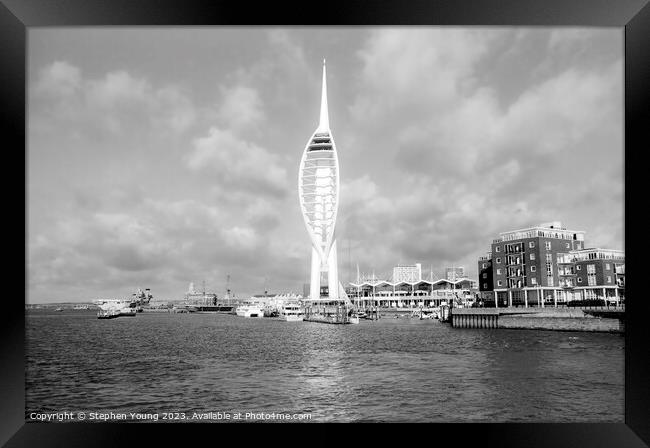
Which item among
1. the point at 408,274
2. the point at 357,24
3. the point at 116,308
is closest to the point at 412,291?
the point at 408,274

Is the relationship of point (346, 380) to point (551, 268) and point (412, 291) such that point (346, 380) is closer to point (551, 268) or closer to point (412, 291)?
point (551, 268)

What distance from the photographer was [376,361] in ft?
51.5

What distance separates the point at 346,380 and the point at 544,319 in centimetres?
1924

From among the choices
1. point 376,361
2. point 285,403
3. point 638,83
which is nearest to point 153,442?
point 285,403

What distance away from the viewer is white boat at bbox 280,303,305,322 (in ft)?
149

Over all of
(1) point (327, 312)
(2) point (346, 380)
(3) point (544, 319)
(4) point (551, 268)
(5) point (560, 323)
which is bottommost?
(1) point (327, 312)

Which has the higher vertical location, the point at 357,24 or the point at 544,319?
the point at 357,24

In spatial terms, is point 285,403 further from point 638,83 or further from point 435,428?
point 638,83

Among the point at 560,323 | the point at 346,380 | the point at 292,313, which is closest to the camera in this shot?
the point at 346,380

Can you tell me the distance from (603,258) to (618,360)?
1249 centimetres

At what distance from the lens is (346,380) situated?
1248 cm

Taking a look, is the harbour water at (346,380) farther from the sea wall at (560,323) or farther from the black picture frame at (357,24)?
the sea wall at (560,323)

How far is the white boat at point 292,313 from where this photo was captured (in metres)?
45.5

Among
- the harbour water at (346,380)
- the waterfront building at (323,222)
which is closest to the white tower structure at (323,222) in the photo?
the waterfront building at (323,222)
